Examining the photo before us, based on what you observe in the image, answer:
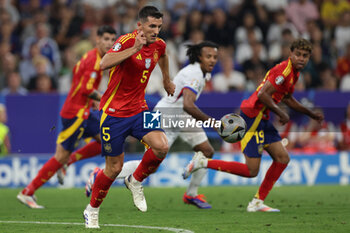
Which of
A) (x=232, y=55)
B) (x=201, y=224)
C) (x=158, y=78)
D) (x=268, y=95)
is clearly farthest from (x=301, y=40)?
(x=232, y=55)

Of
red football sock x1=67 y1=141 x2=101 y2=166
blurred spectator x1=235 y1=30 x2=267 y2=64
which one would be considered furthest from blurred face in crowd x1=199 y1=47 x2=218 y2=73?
blurred spectator x1=235 y1=30 x2=267 y2=64

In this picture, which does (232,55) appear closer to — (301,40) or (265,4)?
(265,4)

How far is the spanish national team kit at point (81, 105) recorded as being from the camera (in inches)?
426

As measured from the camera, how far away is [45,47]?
685 inches

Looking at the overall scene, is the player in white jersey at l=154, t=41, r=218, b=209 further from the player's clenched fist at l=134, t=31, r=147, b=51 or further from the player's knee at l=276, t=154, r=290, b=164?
the player's clenched fist at l=134, t=31, r=147, b=51

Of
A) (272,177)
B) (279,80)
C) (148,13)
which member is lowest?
(272,177)

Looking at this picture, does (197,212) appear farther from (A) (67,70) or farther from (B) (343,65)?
(B) (343,65)

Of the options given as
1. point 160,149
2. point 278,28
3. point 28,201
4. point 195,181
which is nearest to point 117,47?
point 160,149

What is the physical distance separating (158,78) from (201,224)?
8.18 m

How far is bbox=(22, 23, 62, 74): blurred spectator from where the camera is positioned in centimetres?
1733

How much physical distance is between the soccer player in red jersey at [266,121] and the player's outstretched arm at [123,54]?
2848 millimetres

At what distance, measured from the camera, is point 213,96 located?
48.2ft

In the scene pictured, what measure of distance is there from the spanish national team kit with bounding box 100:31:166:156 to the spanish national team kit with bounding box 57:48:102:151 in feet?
9.58

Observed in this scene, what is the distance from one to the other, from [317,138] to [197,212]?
20.0ft
